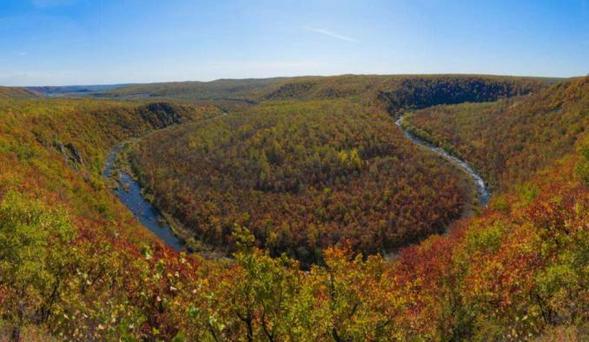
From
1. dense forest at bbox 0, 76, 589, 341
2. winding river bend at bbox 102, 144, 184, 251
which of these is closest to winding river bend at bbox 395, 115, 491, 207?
dense forest at bbox 0, 76, 589, 341

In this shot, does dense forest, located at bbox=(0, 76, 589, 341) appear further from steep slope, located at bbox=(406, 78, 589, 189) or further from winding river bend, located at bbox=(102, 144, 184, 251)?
steep slope, located at bbox=(406, 78, 589, 189)

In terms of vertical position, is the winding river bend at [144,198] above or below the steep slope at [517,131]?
below

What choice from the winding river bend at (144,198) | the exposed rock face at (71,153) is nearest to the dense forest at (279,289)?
the winding river bend at (144,198)

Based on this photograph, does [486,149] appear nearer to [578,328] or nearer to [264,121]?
[264,121]

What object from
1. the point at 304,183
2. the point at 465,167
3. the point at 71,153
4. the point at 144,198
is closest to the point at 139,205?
the point at 144,198

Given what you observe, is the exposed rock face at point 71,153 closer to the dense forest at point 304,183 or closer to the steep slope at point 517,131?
the dense forest at point 304,183

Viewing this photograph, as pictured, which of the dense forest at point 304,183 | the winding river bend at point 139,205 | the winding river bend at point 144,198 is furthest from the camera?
the winding river bend at point 144,198

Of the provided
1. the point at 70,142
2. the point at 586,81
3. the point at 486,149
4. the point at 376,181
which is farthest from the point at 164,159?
the point at 586,81

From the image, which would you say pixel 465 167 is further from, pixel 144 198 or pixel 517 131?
pixel 144 198
